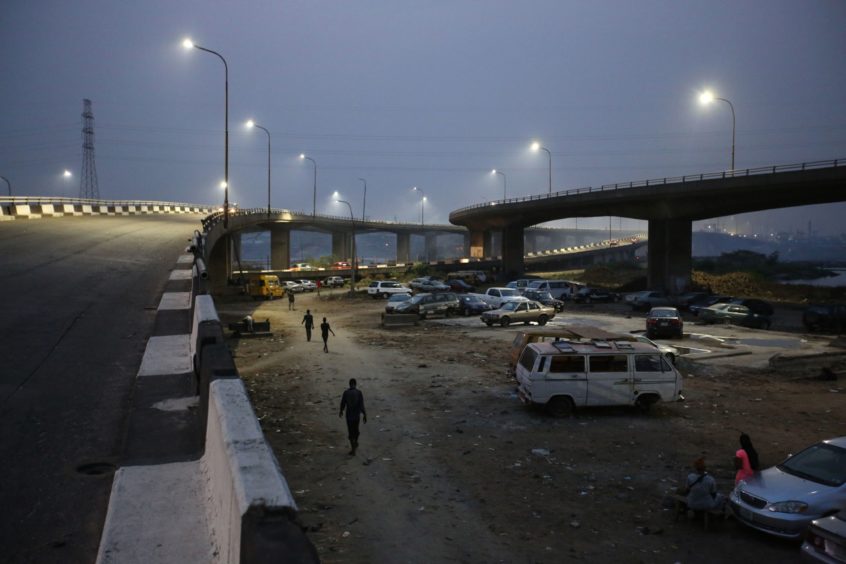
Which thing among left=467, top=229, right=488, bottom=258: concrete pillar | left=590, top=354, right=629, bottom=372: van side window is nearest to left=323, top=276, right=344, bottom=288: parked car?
left=467, top=229, right=488, bottom=258: concrete pillar

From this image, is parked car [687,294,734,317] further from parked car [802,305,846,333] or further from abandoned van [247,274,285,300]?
abandoned van [247,274,285,300]

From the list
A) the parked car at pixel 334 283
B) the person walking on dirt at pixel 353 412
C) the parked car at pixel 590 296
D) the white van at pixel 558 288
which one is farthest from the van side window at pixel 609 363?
the parked car at pixel 334 283

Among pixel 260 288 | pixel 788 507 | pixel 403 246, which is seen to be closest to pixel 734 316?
pixel 788 507

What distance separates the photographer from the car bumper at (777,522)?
929cm

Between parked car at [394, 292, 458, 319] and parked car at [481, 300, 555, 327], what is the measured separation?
4735mm

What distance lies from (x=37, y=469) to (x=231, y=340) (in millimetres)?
24875

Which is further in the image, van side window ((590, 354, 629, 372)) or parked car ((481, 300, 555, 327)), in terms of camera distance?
parked car ((481, 300, 555, 327))

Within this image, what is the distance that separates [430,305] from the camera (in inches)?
1522

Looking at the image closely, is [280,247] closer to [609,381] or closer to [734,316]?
[734,316]

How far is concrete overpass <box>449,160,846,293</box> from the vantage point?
158 ft

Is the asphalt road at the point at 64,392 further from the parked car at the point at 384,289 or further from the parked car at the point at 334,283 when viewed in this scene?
the parked car at the point at 334,283

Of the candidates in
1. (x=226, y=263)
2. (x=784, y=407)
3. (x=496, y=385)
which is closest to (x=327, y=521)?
(x=496, y=385)

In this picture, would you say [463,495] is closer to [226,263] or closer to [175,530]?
[175,530]

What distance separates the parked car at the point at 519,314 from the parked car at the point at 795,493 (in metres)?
23.7
